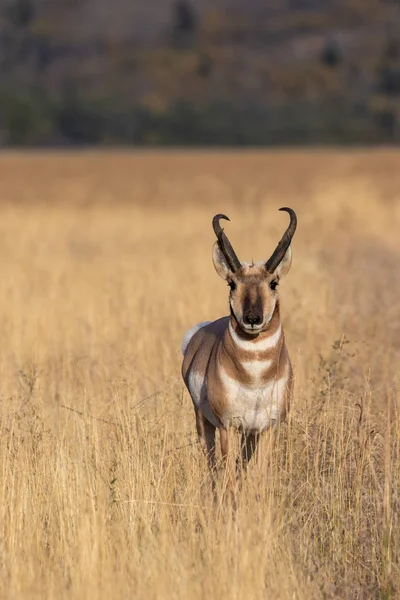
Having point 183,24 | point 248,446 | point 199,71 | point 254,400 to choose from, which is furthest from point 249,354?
point 183,24

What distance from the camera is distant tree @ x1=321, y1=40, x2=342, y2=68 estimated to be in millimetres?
111688

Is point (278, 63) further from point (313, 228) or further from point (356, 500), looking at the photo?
point (356, 500)

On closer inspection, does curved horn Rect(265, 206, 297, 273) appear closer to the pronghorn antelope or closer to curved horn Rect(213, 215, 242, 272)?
the pronghorn antelope

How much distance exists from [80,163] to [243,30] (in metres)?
79.8

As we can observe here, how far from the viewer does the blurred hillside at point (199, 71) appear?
8938 centimetres

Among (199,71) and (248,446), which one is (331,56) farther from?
(248,446)

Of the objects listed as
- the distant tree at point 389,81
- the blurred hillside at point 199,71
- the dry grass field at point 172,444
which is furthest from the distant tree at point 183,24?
the dry grass field at point 172,444

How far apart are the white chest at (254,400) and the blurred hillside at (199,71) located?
258 feet

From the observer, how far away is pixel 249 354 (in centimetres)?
634

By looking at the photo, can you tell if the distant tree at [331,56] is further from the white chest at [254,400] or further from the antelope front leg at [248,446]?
the white chest at [254,400]

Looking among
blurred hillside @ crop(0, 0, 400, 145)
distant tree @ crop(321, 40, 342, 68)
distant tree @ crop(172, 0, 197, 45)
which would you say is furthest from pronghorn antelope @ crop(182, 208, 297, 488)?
distant tree @ crop(172, 0, 197, 45)

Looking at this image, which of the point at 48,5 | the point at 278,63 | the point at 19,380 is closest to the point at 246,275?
the point at 19,380

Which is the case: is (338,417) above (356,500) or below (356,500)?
above

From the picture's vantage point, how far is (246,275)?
6320mm
